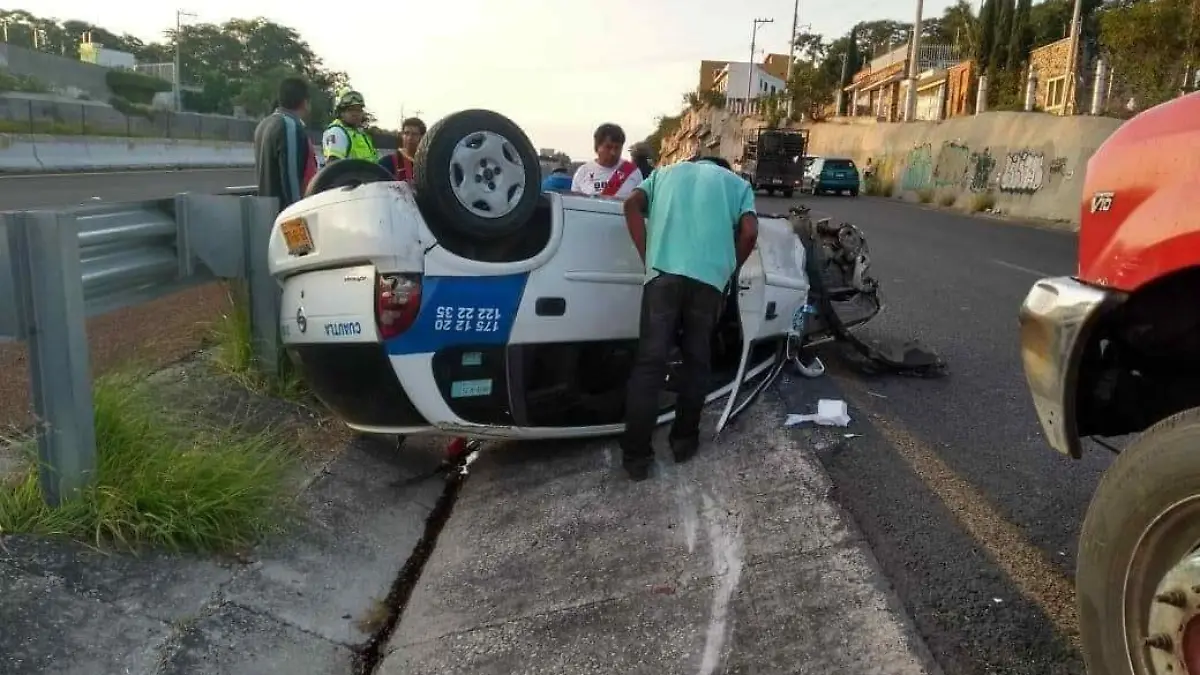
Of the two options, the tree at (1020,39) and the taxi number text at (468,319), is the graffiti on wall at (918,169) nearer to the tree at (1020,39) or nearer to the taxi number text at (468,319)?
the tree at (1020,39)

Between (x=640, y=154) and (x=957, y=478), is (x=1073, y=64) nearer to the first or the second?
(x=640, y=154)

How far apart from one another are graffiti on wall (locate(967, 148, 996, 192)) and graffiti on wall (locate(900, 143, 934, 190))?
3630 millimetres

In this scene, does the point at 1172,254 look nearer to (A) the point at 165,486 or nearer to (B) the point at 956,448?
(B) the point at 956,448

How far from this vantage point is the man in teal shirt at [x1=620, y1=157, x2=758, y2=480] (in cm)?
421

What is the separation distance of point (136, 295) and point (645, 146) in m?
3.74

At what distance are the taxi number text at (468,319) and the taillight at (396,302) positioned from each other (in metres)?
0.11

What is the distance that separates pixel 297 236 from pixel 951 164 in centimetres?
3360

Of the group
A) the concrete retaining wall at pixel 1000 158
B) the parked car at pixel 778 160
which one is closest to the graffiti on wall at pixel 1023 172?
the concrete retaining wall at pixel 1000 158

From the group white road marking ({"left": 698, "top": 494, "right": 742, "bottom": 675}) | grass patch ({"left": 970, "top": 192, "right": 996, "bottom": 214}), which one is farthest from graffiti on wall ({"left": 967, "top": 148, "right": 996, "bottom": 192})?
white road marking ({"left": 698, "top": 494, "right": 742, "bottom": 675})

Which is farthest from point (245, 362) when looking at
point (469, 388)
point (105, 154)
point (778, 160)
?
point (778, 160)

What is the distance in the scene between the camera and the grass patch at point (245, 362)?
16.4ft

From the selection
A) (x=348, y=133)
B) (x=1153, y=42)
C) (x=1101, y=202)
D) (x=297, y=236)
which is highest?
(x=1153, y=42)

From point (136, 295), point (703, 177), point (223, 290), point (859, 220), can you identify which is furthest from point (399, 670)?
point (859, 220)

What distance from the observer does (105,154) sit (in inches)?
1228
